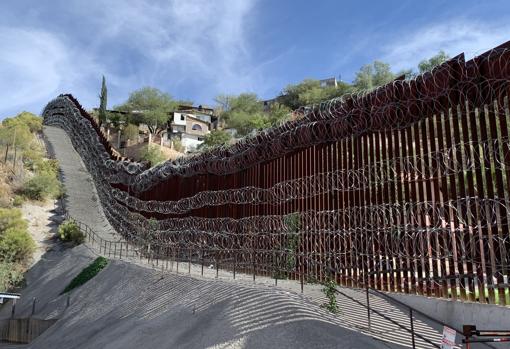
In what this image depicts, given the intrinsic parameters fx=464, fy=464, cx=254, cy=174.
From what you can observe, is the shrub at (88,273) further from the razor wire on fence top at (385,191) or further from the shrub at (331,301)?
the shrub at (331,301)

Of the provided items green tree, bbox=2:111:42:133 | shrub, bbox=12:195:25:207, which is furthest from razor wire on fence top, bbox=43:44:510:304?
green tree, bbox=2:111:42:133

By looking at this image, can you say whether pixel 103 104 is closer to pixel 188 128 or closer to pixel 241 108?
pixel 188 128

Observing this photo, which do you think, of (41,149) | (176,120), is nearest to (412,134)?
(41,149)

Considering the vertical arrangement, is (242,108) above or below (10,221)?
above

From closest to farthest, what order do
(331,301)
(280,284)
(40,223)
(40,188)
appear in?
(331,301), (280,284), (40,223), (40,188)

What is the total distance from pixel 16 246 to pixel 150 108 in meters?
47.1

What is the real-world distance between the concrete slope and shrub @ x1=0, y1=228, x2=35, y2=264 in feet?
17.2

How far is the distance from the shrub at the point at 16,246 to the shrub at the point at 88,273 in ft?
19.0

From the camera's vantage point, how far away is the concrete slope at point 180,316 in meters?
6.92

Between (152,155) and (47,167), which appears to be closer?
(47,167)

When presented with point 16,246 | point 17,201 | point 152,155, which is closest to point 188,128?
point 152,155

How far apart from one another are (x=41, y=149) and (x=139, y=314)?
35402mm

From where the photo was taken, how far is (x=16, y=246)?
23516 mm

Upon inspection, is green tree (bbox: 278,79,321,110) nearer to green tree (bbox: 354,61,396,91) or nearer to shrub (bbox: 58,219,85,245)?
green tree (bbox: 354,61,396,91)
